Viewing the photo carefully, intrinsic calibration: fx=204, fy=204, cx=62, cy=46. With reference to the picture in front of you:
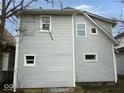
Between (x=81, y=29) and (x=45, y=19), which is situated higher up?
(x=45, y=19)

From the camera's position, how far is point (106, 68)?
62.5 ft

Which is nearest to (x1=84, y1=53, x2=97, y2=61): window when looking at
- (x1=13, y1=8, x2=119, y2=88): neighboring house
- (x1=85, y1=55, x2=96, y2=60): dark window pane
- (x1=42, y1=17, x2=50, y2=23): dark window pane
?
(x1=85, y1=55, x2=96, y2=60): dark window pane

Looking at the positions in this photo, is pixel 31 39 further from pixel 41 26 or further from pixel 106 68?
pixel 106 68

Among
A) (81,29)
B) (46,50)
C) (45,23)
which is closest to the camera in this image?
(46,50)

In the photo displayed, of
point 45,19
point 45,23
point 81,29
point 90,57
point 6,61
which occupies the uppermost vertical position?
point 45,19

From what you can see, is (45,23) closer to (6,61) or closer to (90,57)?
(6,61)

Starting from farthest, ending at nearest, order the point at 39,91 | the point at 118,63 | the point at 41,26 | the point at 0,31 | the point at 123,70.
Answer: the point at 118,63 < the point at 123,70 < the point at 41,26 < the point at 39,91 < the point at 0,31

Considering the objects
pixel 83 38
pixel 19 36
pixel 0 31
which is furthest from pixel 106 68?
pixel 0 31

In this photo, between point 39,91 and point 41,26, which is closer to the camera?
point 39,91

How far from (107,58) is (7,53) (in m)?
9.13

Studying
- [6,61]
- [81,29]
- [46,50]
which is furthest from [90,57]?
[6,61]

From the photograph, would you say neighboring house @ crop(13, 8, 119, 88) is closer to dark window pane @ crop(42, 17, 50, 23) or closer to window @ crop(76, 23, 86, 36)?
dark window pane @ crop(42, 17, 50, 23)

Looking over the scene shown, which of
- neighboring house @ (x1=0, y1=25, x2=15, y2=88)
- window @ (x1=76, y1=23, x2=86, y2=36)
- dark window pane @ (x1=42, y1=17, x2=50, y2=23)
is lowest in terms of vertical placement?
neighboring house @ (x1=0, y1=25, x2=15, y2=88)

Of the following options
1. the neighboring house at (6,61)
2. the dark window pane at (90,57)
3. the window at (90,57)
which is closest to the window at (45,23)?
the neighboring house at (6,61)
